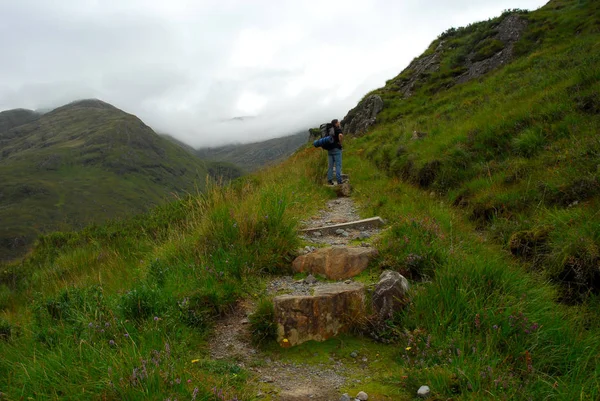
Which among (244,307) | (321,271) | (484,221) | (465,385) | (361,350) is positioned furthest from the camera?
(484,221)

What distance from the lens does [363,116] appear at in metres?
28.3

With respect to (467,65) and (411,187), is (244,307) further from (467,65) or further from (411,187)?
(467,65)

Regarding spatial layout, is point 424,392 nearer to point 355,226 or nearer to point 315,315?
point 315,315

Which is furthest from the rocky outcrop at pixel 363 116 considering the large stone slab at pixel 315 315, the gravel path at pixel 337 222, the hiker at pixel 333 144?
the large stone slab at pixel 315 315

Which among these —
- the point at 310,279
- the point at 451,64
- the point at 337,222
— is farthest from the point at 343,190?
the point at 451,64

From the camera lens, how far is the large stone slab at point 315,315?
3805 mm

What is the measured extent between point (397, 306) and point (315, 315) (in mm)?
890

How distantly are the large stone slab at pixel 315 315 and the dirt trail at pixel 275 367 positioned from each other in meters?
0.33

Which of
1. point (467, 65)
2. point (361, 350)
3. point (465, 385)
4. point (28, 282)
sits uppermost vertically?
point (467, 65)

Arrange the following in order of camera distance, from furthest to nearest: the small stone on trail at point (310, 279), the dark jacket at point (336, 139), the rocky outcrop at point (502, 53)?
the rocky outcrop at point (502, 53) < the dark jacket at point (336, 139) < the small stone on trail at point (310, 279)

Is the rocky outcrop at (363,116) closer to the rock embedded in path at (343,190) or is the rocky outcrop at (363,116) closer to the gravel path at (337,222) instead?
the rock embedded in path at (343,190)

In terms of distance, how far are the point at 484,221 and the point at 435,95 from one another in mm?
19087

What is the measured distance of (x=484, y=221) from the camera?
6.87m

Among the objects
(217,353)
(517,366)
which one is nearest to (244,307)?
(217,353)
